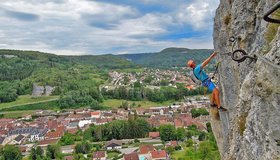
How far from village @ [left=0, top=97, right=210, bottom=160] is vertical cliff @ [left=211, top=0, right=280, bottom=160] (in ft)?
127

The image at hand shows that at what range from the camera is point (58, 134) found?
2712 inches

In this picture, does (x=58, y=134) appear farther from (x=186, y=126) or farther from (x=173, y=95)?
(x=173, y=95)

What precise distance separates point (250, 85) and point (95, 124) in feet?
228

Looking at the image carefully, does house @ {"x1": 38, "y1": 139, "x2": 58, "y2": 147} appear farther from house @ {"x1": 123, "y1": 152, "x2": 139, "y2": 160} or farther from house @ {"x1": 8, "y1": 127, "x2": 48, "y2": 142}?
house @ {"x1": 123, "y1": 152, "x2": 139, "y2": 160}

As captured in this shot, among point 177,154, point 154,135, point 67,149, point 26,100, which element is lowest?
Result: point 67,149

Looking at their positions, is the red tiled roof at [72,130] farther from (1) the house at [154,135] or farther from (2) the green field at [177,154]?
(2) the green field at [177,154]

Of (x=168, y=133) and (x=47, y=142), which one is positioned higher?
(x=168, y=133)

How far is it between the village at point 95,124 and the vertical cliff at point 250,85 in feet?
127

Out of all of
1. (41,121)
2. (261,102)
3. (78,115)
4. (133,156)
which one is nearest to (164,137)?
(133,156)

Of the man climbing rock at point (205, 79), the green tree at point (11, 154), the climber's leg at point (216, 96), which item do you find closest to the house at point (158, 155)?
the green tree at point (11, 154)

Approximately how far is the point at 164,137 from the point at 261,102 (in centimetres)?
5859

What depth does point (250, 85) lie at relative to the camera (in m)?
5.88

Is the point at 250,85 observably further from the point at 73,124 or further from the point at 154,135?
the point at 73,124

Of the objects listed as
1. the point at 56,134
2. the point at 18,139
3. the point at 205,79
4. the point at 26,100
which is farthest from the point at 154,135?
the point at 26,100
